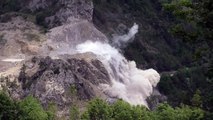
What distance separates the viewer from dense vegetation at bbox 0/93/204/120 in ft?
194

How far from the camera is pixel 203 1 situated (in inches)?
741

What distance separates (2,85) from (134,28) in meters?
64.2

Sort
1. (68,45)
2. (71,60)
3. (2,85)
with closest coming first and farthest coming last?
1. (2,85)
2. (71,60)
3. (68,45)

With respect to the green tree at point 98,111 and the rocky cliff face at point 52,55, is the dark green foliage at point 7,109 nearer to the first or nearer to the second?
the green tree at point 98,111

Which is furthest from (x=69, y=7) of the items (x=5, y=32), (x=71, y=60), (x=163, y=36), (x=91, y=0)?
(x=163, y=36)

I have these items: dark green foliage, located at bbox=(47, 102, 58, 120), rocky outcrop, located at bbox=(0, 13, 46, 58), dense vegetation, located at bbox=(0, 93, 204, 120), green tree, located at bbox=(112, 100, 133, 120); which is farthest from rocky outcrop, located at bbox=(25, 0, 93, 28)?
green tree, located at bbox=(112, 100, 133, 120)

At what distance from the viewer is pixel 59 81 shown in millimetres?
106125

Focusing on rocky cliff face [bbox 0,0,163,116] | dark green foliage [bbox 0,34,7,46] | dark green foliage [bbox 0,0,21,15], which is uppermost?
rocky cliff face [bbox 0,0,163,116]

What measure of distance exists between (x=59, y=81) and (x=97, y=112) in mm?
35253

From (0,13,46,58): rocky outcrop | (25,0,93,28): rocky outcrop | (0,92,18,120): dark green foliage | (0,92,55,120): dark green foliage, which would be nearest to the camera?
(0,92,18,120): dark green foliage

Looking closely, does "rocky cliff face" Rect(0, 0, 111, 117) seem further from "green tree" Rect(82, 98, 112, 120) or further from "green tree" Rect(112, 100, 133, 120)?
"green tree" Rect(112, 100, 133, 120)

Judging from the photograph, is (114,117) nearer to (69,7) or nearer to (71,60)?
(71,60)

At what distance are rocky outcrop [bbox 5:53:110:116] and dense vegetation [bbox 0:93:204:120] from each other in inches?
1044

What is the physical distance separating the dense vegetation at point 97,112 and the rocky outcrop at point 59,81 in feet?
87.0
